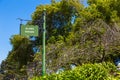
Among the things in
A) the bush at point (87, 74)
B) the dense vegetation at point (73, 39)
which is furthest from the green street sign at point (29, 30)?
the bush at point (87, 74)

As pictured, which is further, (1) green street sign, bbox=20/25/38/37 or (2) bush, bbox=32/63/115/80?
(1) green street sign, bbox=20/25/38/37

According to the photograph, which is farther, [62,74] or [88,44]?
[88,44]

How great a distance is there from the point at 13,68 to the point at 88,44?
22.5 meters

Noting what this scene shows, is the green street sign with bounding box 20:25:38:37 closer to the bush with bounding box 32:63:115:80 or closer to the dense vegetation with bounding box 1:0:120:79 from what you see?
the dense vegetation with bounding box 1:0:120:79

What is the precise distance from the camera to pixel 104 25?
32281mm

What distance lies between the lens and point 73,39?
35406 millimetres

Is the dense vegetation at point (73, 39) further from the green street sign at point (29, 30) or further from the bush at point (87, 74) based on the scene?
the bush at point (87, 74)

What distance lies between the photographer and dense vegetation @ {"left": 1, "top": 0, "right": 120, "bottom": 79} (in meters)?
31.0

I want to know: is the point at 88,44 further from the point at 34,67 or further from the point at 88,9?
the point at 88,9

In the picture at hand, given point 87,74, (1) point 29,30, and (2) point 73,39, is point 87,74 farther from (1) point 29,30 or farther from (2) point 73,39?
(2) point 73,39

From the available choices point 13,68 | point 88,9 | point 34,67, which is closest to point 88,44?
point 34,67

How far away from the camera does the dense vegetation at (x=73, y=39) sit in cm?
3098

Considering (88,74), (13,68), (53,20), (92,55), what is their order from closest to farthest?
(88,74), (92,55), (53,20), (13,68)

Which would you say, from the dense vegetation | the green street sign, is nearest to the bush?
the green street sign
